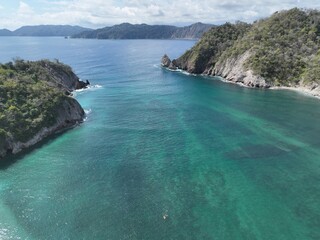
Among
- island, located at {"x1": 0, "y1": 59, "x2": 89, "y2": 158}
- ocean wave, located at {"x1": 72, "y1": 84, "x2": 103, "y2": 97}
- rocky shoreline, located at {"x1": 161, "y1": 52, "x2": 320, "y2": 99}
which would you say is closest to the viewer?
island, located at {"x1": 0, "y1": 59, "x2": 89, "y2": 158}

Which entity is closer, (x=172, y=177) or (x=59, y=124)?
(x=172, y=177)

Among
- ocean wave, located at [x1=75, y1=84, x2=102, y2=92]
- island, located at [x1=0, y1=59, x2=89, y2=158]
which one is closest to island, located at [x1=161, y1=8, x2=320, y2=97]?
ocean wave, located at [x1=75, y1=84, x2=102, y2=92]

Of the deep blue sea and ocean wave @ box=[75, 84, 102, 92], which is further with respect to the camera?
ocean wave @ box=[75, 84, 102, 92]

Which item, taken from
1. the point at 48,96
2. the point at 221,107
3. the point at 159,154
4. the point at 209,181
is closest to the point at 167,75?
the point at 221,107

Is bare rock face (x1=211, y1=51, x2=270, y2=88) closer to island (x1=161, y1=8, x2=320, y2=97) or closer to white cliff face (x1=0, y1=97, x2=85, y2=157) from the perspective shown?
island (x1=161, y1=8, x2=320, y2=97)

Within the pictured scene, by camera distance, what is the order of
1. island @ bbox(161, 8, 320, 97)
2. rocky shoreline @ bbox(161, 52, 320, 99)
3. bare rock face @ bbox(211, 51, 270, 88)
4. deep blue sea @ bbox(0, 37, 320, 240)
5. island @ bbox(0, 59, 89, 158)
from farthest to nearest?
bare rock face @ bbox(211, 51, 270, 88)
island @ bbox(161, 8, 320, 97)
rocky shoreline @ bbox(161, 52, 320, 99)
island @ bbox(0, 59, 89, 158)
deep blue sea @ bbox(0, 37, 320, 240)

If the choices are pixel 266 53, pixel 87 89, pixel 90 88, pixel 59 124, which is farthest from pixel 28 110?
pixel 266 53

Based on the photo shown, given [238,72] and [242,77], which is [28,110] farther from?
[238,72]
